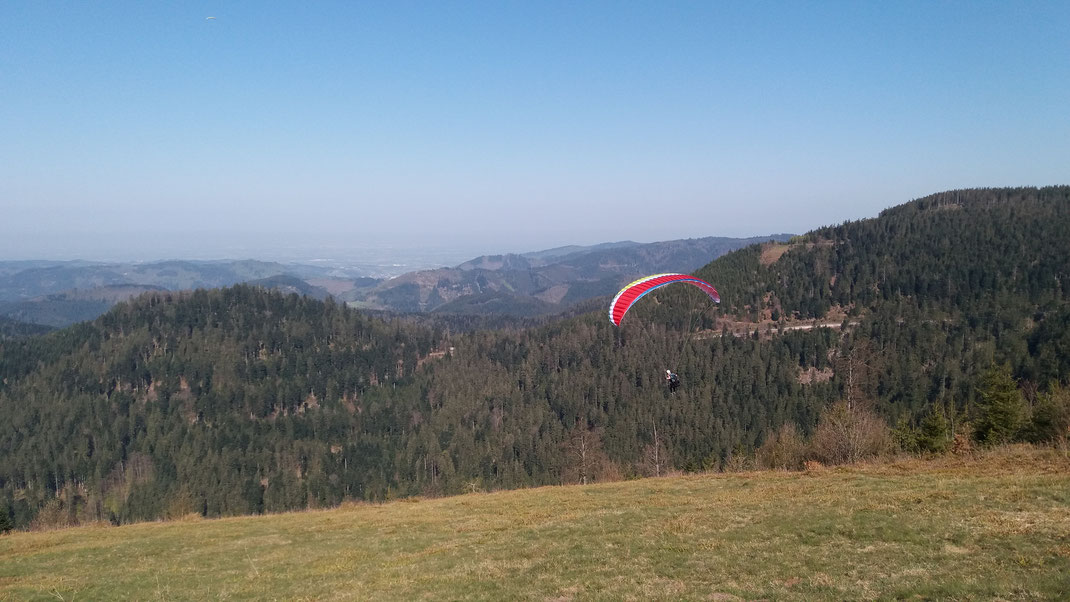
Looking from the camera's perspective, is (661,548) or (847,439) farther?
(847,439)

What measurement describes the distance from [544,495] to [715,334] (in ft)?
567

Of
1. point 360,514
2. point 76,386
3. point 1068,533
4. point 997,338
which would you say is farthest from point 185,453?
point 997,338

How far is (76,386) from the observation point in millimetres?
194375

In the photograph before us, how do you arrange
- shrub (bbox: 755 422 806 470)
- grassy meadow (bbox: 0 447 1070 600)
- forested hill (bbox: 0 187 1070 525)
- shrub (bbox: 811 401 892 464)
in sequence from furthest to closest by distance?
forested hill (bbox: 0 187 1070 525) < shrub (bbox: 755 422 806 470) < shrub (bbox: 811 401 892 464) < grassy meadow (bbox: 0 447 1070 600)

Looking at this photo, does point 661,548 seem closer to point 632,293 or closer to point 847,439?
point 847,439

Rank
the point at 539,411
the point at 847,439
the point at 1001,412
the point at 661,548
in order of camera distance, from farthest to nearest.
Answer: the point at 539,411
the point at 1001,412
the point at 847,439
the point at 661,548

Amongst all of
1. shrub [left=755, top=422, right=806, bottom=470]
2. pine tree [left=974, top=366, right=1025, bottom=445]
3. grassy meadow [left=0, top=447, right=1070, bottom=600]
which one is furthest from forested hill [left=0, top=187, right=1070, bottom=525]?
grassy meadow [left=0, top=447, right=1070, bottom=600]

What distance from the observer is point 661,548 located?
66.5ft

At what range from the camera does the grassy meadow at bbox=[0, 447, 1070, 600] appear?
15.5 meters

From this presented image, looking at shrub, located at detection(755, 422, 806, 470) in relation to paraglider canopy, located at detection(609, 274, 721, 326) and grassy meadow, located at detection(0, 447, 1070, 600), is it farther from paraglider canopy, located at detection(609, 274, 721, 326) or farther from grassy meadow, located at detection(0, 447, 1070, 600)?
grassy meadow, located at detection(0, 447, 1070, 600)

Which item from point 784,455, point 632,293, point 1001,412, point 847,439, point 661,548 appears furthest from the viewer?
point 632,293

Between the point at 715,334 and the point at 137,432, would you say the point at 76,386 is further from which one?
the point at 715,334

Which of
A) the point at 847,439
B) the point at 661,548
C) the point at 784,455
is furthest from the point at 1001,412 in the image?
the point at 661,548

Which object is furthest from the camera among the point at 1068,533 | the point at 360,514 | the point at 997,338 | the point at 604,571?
the point at 997,338
